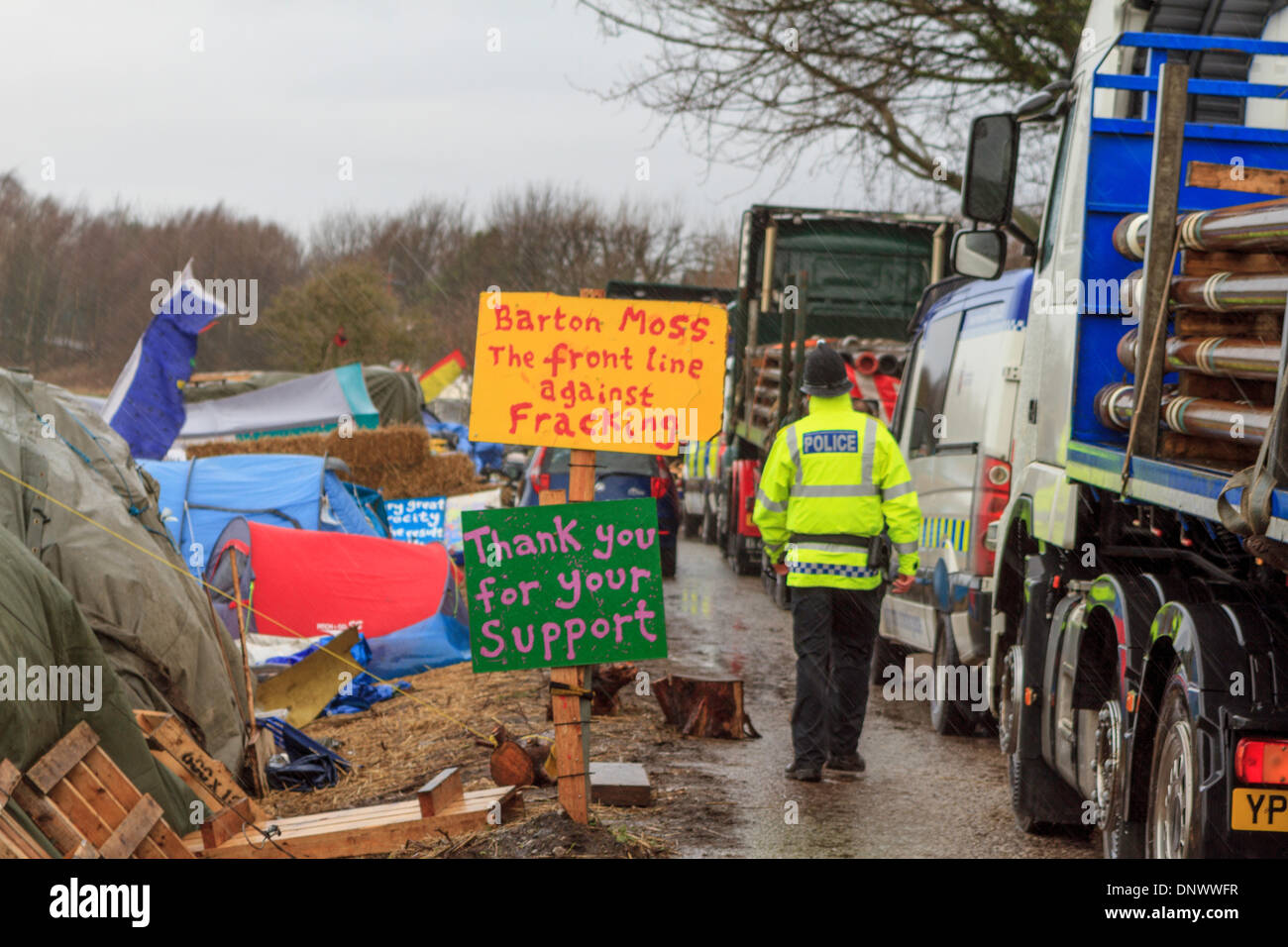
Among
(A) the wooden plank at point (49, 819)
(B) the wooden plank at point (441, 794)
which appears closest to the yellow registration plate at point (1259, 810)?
(B) the wooden plank at point (441, 794)

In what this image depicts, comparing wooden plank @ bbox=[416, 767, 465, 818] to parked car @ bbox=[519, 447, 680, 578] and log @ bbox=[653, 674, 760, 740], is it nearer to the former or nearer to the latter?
log @ bbox=[653, 674, 760, 740]

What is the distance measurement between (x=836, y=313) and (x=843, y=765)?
1088cm

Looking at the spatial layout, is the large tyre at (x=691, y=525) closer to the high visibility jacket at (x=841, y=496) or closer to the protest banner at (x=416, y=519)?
the protest banner at (x=416, y=519)

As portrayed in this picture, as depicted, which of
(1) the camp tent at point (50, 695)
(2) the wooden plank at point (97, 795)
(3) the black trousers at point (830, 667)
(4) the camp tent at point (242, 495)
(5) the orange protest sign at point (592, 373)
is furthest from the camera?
(4) the camp tent at point (242, 495)

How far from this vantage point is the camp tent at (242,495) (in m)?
13.3

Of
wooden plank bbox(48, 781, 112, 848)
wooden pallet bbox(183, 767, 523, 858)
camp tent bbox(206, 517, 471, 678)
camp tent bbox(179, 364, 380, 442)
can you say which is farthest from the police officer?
camp tent bbox(179, 364, 380, 442)

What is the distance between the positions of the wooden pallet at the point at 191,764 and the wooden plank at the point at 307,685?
9.62 feet

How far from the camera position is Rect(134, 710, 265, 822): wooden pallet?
6.48 meters

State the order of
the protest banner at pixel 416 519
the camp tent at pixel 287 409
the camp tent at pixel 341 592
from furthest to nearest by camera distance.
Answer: the camp tent at pixel 287 409, the protest banner at pixel 416 519, the camp tent at pixel 341 592

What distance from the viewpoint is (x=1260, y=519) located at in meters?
3.50

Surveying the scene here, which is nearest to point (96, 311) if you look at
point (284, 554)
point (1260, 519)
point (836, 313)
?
point (836, 313)

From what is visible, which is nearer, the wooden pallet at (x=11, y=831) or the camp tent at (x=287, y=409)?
the wooden pallet at (x=11, y=831)

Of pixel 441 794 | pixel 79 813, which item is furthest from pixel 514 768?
pixel 79 813

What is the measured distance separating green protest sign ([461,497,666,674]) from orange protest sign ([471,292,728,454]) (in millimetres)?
318
